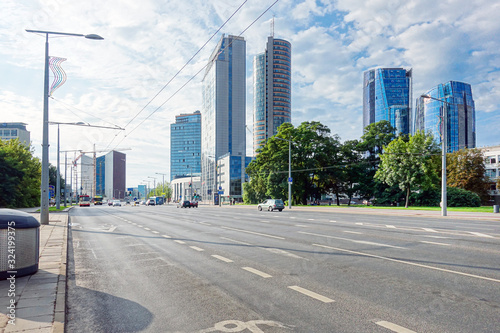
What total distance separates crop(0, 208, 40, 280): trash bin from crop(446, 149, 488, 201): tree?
7749cm

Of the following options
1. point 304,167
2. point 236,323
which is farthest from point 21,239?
point 304,167

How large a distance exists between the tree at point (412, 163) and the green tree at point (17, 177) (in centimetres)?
5060

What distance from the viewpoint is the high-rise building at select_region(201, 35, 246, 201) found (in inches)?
5512

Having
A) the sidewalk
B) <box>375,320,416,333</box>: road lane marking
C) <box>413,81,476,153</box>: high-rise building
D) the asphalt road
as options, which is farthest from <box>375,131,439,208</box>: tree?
<box>413,81,476,153</box>: high-rise building

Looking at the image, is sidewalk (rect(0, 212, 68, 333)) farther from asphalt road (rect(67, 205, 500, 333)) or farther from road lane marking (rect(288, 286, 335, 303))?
road lane marking (rect(288, 286, 335, 303))

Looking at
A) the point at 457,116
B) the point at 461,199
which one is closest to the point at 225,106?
the point at 461,199

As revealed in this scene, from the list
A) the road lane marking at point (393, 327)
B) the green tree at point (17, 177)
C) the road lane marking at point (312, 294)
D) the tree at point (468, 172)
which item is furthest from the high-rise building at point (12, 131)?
the road lane marking at point (393, 327)

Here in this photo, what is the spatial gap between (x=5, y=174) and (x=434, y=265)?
4918 centimetres

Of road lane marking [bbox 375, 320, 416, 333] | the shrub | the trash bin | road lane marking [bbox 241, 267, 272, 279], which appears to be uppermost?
the trash bin

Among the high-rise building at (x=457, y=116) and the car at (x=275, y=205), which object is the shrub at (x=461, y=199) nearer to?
the car at (x=275, y=205)

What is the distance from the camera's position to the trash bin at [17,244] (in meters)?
6.44

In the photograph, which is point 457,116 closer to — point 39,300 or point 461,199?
point 461,199

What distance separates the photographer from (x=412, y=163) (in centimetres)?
5181

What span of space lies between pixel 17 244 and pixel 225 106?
137 meters
